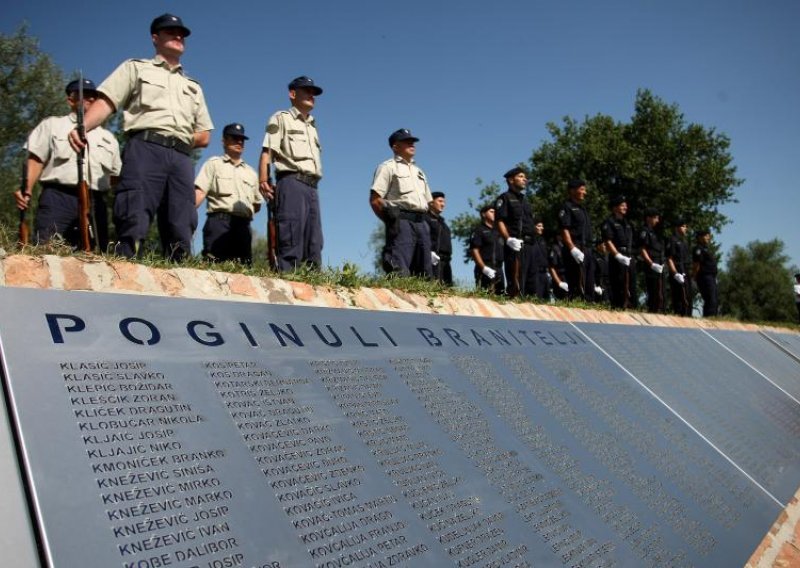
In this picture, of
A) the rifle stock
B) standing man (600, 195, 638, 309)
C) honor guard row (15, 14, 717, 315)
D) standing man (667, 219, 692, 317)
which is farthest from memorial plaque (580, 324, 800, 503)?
standing man (667, 219, 692, 317)

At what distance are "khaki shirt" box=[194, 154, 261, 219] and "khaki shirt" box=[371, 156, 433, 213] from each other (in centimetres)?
135

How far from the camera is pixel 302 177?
14.6 feet

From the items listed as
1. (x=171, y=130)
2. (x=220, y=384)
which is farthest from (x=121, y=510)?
(x=171, y=130)

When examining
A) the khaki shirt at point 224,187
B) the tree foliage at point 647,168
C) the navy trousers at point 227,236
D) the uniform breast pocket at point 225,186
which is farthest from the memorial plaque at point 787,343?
the tree foliage at point 647,168

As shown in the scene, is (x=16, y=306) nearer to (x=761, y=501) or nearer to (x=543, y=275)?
(x=761, y=501)

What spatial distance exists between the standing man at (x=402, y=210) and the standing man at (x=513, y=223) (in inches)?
65.6

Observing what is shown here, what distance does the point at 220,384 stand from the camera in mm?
1418

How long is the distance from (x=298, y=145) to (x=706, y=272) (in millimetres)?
8488

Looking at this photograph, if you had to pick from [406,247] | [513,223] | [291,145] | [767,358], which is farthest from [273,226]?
[767,358]

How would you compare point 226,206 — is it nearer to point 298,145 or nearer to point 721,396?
point 298,145

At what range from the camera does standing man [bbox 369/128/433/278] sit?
5.01m

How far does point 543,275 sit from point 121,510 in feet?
28.0

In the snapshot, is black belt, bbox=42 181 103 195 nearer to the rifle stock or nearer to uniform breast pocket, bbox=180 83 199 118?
uniform breast pocket, bbox=180 83 199 118

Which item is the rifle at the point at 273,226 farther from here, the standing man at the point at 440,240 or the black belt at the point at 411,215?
the standing man at the point at 440,240
